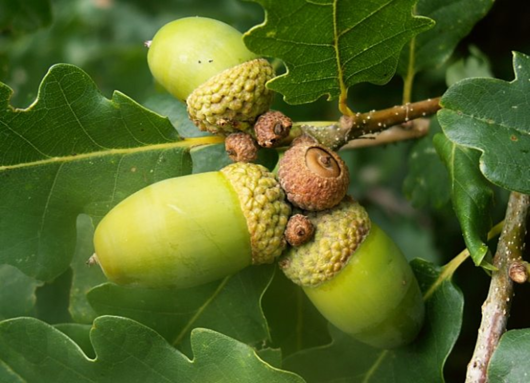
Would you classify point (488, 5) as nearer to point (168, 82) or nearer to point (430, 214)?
point (168, 82)

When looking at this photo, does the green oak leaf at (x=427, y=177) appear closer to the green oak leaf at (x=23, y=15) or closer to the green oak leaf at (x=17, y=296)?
the green oak leaf at (x=17, y=296)

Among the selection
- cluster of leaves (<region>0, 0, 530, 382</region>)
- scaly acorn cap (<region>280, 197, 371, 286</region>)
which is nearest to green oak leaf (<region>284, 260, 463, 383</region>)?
cluster of leaves (<region>0, 0, 530, 382</region>)

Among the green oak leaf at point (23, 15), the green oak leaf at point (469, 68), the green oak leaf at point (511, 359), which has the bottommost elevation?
the green oak leaf at point (469, 68)

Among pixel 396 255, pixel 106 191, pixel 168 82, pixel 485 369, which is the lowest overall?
pixel 485 369

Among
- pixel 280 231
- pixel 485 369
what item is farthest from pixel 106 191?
pixel 485 369

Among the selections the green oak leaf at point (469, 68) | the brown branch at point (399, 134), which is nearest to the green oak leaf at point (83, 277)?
the brown branch at point (399, 134)

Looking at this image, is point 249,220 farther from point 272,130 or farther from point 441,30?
point 441,30
